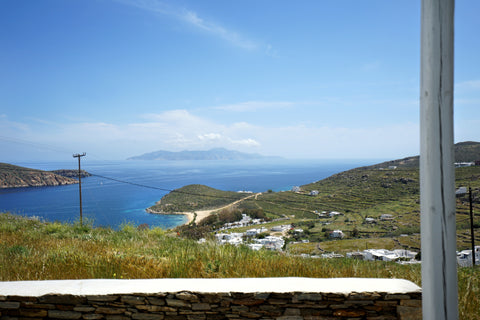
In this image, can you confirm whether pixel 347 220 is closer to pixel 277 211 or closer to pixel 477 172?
pixel 277 211

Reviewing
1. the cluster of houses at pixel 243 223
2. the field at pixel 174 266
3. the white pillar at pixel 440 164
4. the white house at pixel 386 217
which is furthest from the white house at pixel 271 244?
the white house at pixel 386 217

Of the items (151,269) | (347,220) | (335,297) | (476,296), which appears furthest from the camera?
(347,220)

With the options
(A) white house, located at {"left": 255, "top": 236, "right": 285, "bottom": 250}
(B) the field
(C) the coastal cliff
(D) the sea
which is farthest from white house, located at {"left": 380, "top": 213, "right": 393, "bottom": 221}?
(C) the coastal cliff

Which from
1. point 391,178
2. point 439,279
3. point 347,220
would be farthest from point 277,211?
point 439,279

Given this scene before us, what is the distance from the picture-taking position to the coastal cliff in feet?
74.6

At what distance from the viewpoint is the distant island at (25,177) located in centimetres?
2272

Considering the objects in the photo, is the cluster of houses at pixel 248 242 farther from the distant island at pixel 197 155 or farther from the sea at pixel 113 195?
the distant island at pixel 197 155

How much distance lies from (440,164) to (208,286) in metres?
1.96

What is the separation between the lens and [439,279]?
3.68ft

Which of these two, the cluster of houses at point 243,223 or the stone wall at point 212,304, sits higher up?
the stone wall at point 212,304

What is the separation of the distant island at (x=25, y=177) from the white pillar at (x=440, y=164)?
2240 centimetres

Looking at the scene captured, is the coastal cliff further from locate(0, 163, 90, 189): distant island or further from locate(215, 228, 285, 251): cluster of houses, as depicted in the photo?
locate(215, 228, 285, 251): cluster of houses

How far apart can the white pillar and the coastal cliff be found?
2890cm

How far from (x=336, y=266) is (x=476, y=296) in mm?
1356
